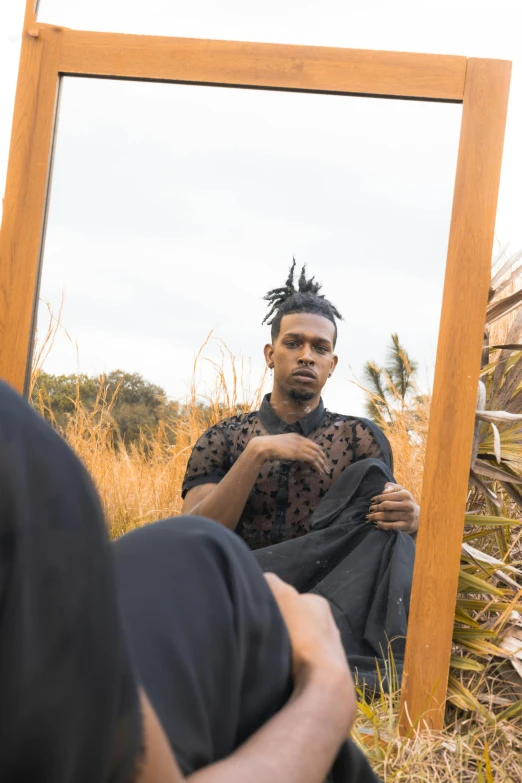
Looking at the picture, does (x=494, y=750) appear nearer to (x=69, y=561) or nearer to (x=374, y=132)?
(x=374, y=132)

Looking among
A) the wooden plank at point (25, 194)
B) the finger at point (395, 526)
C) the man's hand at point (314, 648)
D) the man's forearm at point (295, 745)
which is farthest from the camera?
the wooden plank at point (25, 194)

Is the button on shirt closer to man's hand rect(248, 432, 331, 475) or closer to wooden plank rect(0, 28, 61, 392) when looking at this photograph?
man's hand rect(248, 432, 331, 475)

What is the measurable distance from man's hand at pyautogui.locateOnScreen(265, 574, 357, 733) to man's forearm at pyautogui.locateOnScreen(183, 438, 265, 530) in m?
1.56

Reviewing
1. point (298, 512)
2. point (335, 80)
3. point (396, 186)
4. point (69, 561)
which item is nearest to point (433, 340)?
point (396, 186)

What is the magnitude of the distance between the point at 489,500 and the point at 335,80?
1.51 meters

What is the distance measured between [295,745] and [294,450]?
179cm

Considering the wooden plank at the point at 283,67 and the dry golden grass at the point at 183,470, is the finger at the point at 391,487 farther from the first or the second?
the wooden plank at the point at 283,67

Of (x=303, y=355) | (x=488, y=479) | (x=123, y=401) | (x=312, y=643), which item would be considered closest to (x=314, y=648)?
(x=312, y=643)

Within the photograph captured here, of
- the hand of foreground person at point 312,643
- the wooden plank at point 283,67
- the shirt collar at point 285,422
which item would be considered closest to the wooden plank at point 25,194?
the wooden plank at point 283,67

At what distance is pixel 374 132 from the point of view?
2678mm

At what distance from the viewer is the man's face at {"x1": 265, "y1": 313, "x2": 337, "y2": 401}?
8.51 ft

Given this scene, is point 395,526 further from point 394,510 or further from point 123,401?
point 123,401

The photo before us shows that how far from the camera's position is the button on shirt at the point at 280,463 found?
252 cm

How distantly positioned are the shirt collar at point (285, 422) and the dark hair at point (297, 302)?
8.3 inches
